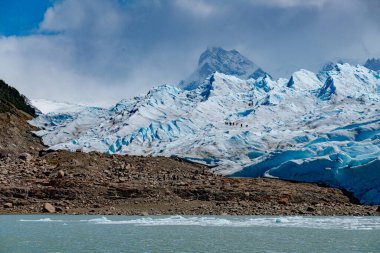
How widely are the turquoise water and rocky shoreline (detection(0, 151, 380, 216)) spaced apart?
11.8m

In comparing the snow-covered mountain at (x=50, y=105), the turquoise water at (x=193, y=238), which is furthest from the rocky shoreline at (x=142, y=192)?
the snow-covered mountain at (x=50, y=105)

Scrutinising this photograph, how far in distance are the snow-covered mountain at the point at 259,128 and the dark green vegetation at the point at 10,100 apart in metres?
6.58

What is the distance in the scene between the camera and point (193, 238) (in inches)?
875

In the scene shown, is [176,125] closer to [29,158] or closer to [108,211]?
[29,158]

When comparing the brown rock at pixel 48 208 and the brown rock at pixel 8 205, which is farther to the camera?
the brown rock at pixel 8 205

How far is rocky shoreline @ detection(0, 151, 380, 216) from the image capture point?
4144cm

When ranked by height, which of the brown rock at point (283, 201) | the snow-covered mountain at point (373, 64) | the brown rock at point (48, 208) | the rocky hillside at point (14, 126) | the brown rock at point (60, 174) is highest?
the snow-covered mountain at point (373, 64)

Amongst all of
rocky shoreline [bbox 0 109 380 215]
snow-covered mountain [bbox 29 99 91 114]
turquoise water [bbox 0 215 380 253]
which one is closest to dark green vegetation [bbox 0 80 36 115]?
snow-covered mountain [bbox 29 99 91 114]

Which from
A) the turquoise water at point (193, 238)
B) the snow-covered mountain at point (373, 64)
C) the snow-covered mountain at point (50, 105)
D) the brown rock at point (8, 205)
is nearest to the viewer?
the turquoise water at point (193, 238)

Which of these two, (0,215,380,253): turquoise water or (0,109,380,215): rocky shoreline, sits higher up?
(0,109,380,215): rocky shoreline

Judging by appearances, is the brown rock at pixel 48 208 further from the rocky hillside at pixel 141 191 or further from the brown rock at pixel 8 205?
the brown rock at pixel 8 205

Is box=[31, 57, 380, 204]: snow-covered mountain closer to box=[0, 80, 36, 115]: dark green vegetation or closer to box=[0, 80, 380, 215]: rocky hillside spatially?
box=[0, 80, 380, 215]: rocky hillside

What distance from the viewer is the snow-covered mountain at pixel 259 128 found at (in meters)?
54.7

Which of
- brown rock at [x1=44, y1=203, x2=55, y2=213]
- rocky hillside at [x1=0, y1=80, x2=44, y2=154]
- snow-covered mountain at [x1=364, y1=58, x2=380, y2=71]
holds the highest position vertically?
snow-covered mountain at [x1=364, y1=58, x2=380, y2=71]
